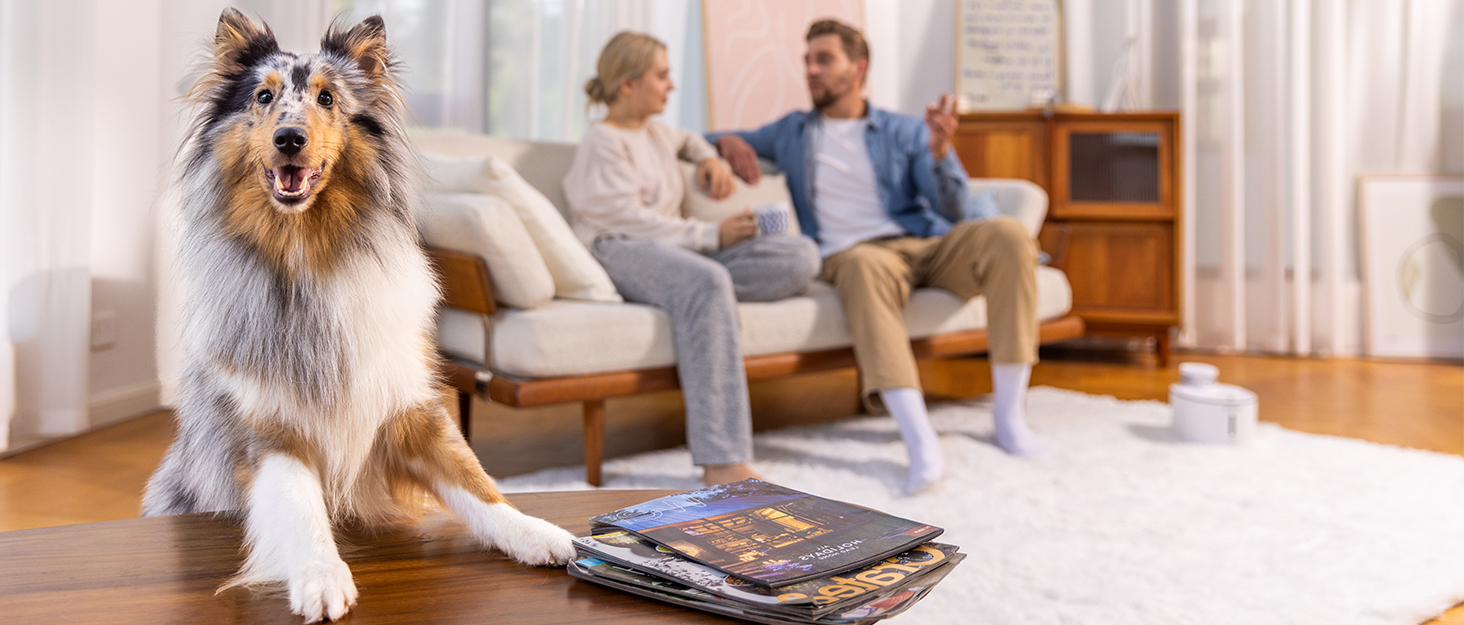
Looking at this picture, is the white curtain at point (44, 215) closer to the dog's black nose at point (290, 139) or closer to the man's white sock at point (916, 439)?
the dog's black nose at point (290, 139)

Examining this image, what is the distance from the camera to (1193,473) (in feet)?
7.28

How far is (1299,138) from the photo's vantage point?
4168mm

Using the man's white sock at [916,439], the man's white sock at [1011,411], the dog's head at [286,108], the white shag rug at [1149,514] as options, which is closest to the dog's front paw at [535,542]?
the dog's head at [286,108]

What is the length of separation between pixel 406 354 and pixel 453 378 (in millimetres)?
1275

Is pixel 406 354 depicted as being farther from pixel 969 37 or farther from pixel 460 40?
pixel 969 37

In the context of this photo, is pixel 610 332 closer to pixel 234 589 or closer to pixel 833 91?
pixel 833 91

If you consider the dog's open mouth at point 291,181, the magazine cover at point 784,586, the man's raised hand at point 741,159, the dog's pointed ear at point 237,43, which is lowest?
the magazine cover at point 784,586

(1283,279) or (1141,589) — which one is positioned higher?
(1283,279)

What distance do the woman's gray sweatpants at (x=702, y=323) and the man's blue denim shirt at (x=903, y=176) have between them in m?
0.63

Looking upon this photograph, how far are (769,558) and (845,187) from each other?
2261 millimetres

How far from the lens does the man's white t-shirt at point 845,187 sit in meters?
2.86

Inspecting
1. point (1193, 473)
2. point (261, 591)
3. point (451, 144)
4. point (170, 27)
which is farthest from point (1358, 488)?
point (170, 27)

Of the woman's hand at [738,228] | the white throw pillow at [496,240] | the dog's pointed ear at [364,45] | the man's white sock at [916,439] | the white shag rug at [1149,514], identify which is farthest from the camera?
the woman's hand at [738,228]

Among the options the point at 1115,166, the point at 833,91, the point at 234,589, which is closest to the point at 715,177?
the point at 833,91
